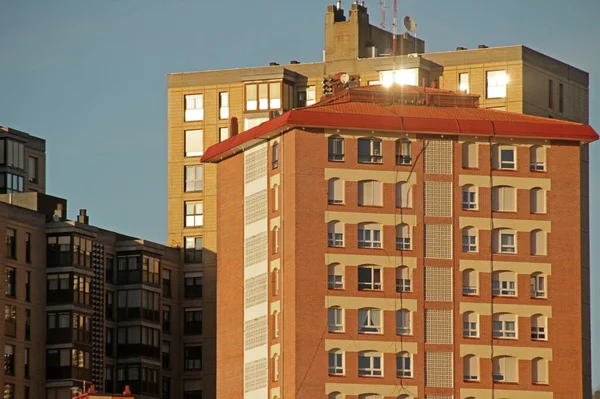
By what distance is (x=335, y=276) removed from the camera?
141500 millimetres

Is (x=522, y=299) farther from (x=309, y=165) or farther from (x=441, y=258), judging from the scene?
(x=309, y=165)

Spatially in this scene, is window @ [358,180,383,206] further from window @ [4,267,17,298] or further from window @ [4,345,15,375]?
A: window @ [4,345,15,375]

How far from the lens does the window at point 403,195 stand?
14438cm

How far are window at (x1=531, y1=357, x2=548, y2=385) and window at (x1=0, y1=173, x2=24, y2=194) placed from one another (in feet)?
230

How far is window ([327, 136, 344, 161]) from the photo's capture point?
143625mm

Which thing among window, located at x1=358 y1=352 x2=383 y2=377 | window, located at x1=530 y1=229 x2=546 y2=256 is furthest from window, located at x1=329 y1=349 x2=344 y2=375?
window, located at x1=530 y1=229 x2=546 y2=256

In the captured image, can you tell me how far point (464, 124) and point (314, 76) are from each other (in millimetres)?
52678

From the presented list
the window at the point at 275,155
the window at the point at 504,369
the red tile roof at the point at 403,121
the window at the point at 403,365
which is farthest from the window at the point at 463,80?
the window at the point at 403,365

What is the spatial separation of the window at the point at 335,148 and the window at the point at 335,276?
8213 mm

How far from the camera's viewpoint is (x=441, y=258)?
5694 inches

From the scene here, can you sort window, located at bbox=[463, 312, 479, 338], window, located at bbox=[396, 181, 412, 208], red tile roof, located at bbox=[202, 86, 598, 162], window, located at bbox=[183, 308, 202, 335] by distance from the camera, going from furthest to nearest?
window, located at bbox=[183, 308, 202, 335] < window, located at bbox=[396, 181, 412, 208] < window, located at bbox=[463, 312, 479, 338] < red tile roof, located at bbox=[202, 86, 598, 162]

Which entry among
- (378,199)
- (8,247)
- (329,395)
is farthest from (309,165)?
(8,247)

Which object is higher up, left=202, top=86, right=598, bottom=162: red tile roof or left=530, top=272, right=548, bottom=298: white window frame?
left=202, top=86, right=598, bottom=162: red tile roof

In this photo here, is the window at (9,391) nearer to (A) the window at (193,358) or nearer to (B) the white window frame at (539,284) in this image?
(A) the window at (193,358)
